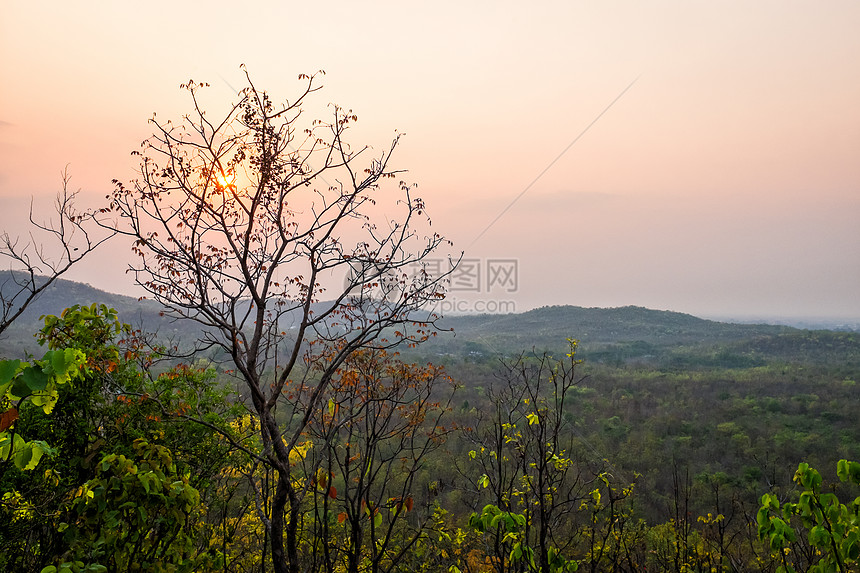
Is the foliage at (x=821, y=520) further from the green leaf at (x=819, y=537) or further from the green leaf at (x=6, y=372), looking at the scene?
the green leaf at (x=6, y=372)

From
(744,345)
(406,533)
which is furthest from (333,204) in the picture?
(744,345)

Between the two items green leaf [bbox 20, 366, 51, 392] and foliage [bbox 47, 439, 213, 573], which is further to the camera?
foliage [bbox 47, 439, 213, 573]

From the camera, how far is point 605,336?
294ft

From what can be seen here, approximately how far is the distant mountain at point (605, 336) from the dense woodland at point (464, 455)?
0.76m

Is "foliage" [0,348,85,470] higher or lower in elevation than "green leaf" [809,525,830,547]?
A: higher

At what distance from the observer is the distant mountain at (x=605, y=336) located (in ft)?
205

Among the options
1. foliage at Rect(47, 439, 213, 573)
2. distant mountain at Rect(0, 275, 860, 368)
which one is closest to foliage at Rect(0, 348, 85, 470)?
foliage at Rect(47, 439, 213, 573)

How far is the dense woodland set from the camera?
445 centimetres

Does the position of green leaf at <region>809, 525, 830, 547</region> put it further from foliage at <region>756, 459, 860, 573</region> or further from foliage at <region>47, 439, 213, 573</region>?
foliage at <region>47, 439, 213, 573</region>

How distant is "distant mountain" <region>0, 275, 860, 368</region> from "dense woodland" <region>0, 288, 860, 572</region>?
0.76 meters

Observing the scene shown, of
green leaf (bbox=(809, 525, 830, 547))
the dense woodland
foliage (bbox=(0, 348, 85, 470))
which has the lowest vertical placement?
the dense woodland

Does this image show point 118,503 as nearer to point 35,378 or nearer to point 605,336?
point 35,378

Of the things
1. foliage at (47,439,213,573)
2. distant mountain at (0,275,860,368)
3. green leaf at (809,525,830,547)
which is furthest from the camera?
distant mountain at (0,275,860,368)

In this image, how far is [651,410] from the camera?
4144 centimetres
